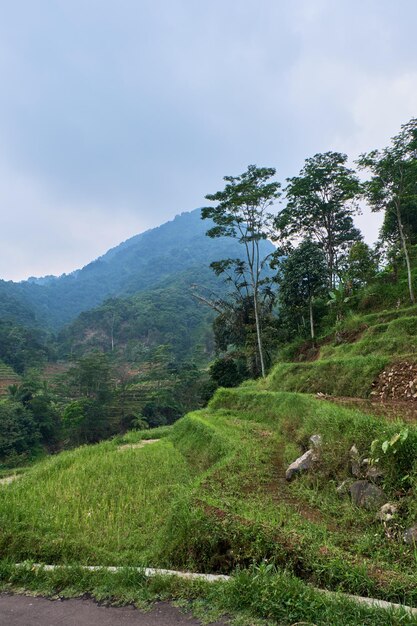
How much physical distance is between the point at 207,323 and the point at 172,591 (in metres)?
83.8

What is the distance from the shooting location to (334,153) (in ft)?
84.6

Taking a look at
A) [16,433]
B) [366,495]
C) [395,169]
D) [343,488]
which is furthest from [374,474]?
[16,433]

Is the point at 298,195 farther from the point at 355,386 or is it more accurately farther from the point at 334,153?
the point at 355,386

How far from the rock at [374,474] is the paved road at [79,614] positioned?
304 cm

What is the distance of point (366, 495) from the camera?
5.27 metres

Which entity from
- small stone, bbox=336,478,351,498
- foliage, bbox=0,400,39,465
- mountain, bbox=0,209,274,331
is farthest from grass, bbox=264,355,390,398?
mountain, bbox=0,209,274,331

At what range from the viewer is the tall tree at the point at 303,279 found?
70.0ft

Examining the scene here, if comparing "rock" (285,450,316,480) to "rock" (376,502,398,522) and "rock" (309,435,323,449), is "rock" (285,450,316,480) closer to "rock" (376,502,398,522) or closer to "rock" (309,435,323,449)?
"rock" (309,435,323,449)

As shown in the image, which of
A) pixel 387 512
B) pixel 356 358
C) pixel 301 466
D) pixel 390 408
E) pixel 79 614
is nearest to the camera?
pixel 79 614

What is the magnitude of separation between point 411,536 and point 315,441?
322 cm

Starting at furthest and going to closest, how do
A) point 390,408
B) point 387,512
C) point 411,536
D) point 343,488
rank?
point 390,408 < point 343,488 < point 387,512 < point 411,536

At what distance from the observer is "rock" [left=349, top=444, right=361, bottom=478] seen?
5.81 metres

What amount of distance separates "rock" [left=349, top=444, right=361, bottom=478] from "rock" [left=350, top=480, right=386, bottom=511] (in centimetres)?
22

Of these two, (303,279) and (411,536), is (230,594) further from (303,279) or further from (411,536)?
(303,279)
